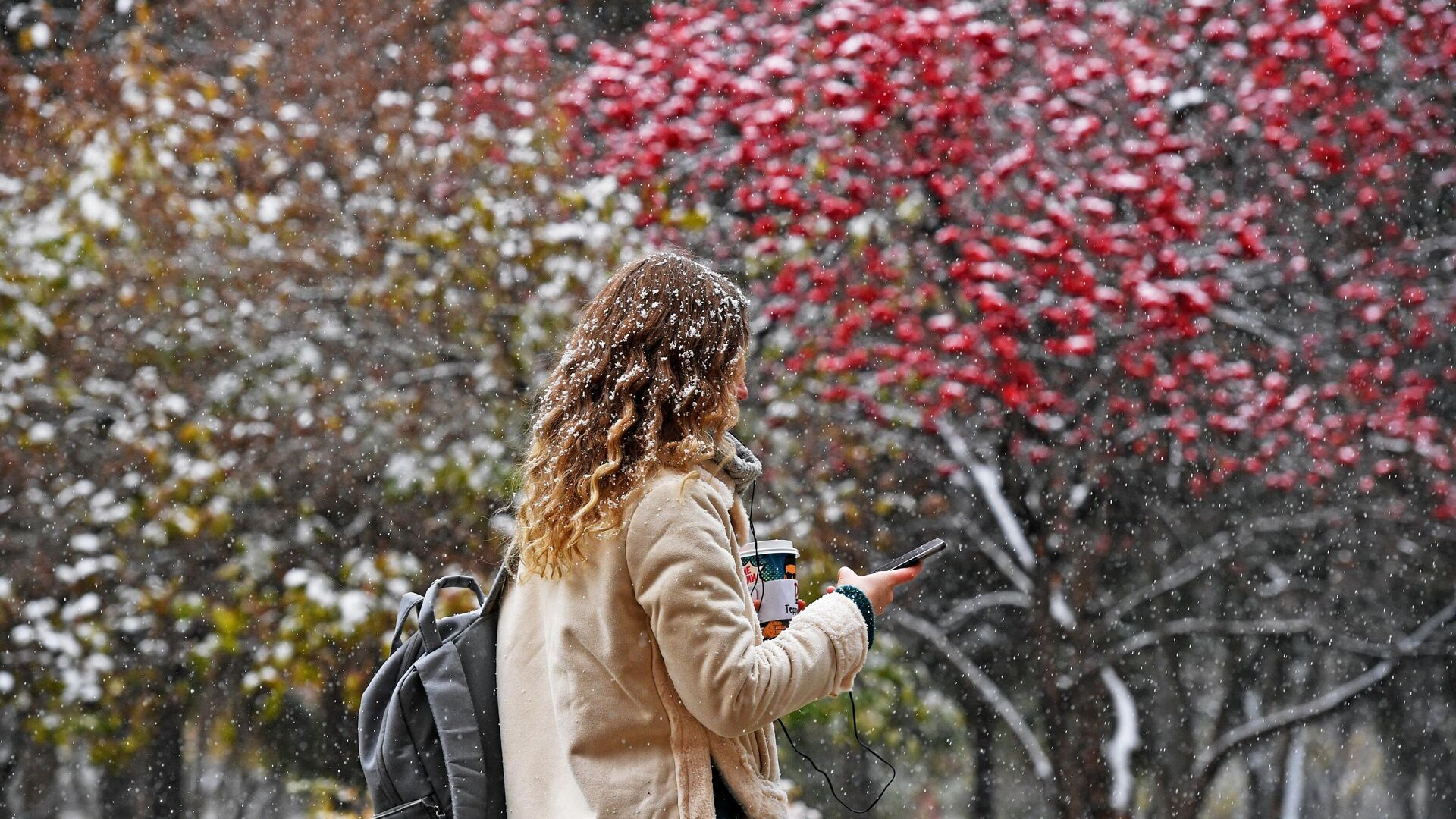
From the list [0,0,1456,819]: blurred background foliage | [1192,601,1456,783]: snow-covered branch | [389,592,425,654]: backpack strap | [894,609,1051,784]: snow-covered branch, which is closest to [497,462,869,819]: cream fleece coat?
[389,592,425,654]: backpack strap

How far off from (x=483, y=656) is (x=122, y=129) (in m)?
4.51

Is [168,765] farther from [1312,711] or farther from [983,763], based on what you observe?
[1312,711]

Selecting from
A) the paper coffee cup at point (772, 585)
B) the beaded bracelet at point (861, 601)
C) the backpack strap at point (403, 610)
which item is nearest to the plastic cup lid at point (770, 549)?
the paper coffee cup at point (772, 585)

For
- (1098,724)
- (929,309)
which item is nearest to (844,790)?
(1098,724)

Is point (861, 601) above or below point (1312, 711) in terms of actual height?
above

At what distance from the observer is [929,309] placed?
200 inches

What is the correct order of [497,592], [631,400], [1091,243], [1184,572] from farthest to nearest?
[1184,572] < [1091,243] < [497,592] < [631,400]

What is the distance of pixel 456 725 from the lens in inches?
62.9

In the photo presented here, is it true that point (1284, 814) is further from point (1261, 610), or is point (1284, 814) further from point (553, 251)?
point (553, 251)

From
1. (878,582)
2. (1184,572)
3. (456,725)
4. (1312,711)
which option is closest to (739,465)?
(878,582)

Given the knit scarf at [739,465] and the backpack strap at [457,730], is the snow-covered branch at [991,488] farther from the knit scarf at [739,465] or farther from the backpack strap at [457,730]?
the backpack strap at [457,730]

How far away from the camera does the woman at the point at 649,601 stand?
1.48 metres

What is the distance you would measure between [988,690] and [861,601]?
3647 millimetres

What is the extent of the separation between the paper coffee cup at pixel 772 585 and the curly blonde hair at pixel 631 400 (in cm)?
25
